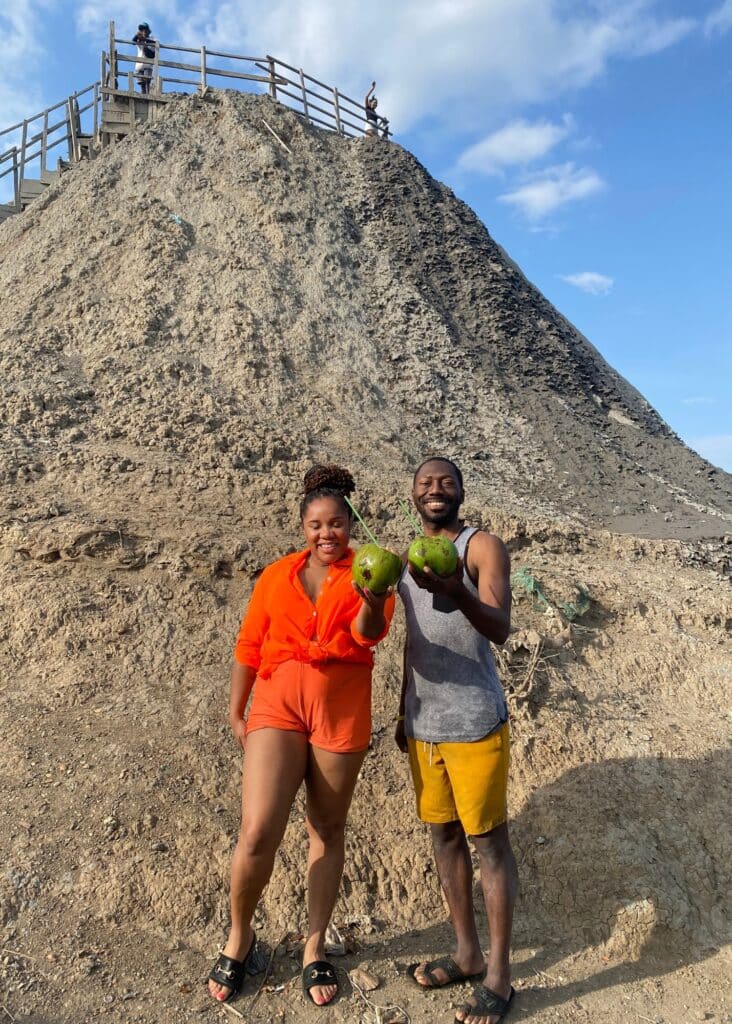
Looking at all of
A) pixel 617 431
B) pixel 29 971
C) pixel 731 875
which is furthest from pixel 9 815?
pixel 617 431

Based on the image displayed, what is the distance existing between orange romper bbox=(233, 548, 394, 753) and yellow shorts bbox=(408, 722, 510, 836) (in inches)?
11.1

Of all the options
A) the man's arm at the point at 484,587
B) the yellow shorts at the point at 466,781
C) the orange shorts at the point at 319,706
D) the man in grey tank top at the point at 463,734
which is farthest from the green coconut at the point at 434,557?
the yellow shorts at the point at 466,781

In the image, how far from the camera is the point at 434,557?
2.44 meters

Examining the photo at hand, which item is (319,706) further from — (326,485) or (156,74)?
(156,74)

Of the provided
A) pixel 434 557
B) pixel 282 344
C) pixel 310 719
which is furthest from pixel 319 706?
pixel 282 344

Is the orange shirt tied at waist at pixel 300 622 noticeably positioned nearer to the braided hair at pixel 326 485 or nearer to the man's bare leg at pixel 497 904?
the braided hair at pixel 326 485

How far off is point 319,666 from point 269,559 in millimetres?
2837

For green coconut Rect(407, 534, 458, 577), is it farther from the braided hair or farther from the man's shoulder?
the braided hair

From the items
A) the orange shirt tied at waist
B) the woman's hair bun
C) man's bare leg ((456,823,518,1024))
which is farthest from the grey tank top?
the woman's hair bun

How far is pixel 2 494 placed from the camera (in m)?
5.72

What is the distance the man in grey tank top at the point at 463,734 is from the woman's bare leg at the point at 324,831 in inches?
12.2

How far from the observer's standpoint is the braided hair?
2.86 metres

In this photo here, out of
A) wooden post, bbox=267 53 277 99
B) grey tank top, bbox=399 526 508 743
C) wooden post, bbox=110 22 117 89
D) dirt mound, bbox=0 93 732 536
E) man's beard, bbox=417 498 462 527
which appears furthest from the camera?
→ wooden post, bbox=267 53 277 99

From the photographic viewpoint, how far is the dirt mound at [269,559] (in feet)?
10.5
